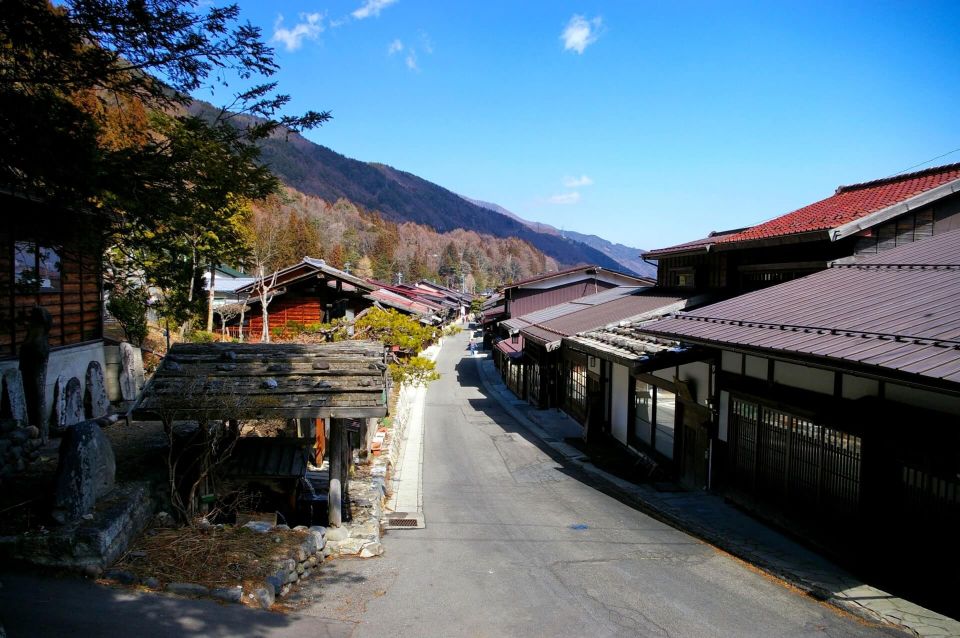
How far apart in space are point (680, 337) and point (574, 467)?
6420mm

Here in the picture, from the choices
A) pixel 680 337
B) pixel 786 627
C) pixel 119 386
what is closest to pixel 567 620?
pixel 786 627

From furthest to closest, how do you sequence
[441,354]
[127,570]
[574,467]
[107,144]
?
[441,354] < [574,467] < [107,144] < [127,570]

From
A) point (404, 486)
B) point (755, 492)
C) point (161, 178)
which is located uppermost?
point (161, 178)

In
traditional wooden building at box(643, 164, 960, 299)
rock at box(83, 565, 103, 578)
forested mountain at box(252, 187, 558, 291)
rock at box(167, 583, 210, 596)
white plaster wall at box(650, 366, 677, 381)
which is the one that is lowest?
rock at box(167, 583, 210, 596)

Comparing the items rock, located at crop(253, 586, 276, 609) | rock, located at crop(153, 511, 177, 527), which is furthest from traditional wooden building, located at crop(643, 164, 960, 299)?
rock, located at crop(153, 511, 177, 527)

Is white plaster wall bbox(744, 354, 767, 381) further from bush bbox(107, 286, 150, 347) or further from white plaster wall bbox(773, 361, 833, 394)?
bush bbox(107, 286, 150, 347)

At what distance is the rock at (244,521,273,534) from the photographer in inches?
327

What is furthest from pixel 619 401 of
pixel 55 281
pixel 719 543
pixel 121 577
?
pixel 55 281

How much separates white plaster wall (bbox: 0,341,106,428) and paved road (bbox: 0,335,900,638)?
25.9ft

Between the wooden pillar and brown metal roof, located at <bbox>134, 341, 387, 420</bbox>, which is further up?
brown metal roof, located at <bbox>134, 341, 387, 420</bbox>

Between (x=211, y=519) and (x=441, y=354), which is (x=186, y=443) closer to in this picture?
(x=211, y=519)

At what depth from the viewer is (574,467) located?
51.9 feet

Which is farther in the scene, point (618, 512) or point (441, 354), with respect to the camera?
point (441, 354)

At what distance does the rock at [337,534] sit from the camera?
9297mm
